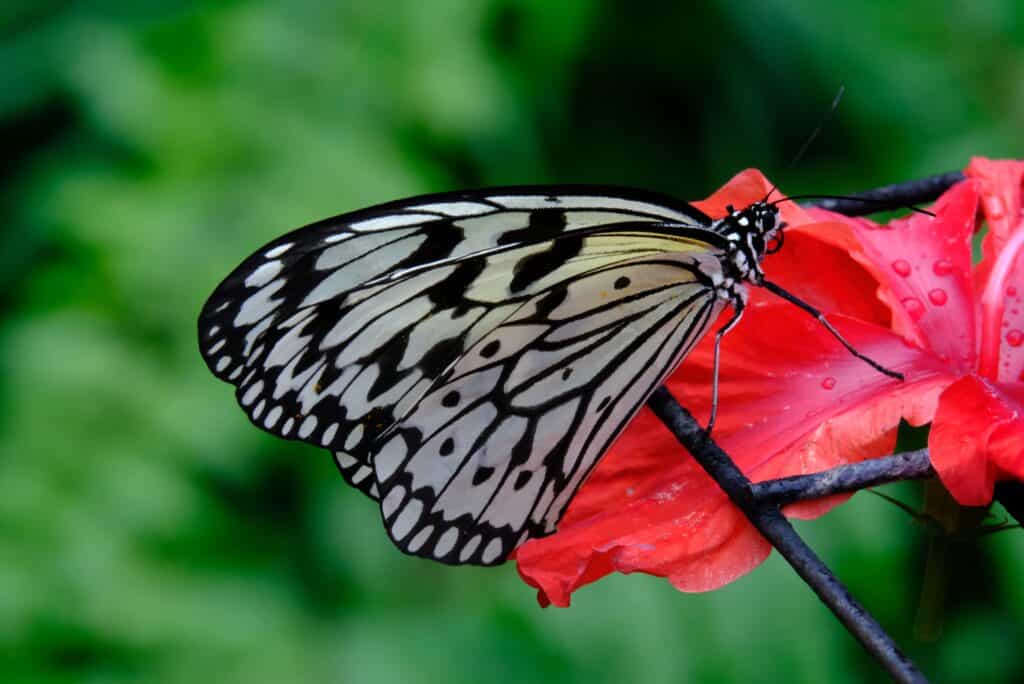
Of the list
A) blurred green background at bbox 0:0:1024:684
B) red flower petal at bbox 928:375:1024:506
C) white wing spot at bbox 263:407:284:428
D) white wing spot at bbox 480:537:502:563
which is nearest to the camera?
red flower petal at bbox 928:375:1024:506

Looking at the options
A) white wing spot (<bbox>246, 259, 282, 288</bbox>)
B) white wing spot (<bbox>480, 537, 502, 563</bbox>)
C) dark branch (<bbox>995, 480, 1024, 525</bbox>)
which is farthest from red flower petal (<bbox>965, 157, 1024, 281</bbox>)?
white wing spot (<bbox>246, 259, 282, 288</bbox>)

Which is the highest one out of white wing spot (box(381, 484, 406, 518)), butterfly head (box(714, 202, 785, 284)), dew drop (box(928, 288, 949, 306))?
butterfly head (box(714, 202, 785, 284))

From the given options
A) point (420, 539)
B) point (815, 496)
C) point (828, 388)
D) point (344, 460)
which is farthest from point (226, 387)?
point (815, 496)

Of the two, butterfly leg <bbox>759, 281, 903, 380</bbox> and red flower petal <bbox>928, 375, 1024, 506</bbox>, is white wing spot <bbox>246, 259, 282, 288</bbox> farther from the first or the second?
red flower petal <bbox>928, 375, 1024, 506</bbox>

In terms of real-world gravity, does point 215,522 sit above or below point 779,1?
below

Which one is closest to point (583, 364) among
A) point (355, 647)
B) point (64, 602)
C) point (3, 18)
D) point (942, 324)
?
point (942, 324)

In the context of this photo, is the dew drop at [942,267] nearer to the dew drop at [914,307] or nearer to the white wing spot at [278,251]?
the dew drop at [914,307]

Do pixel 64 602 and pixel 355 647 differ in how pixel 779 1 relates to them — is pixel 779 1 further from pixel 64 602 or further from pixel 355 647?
pixel 64 602

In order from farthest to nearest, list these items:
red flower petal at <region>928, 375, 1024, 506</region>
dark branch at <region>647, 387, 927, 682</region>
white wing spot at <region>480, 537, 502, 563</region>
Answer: white wing spot at <region>480, 537, 502, 563</region>, red flower petal at <region>928, 375, 1024, 506</region>, dark branch at <region>647, 387, 927, 682</region>

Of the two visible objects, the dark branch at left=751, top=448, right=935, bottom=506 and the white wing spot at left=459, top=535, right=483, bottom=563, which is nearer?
the dark branch at left=751, top=448, right=935, bottom=506
